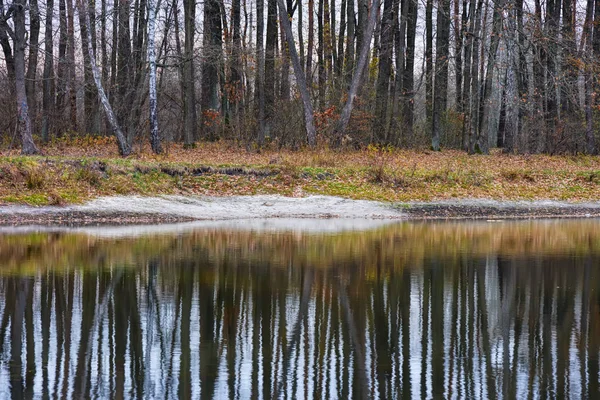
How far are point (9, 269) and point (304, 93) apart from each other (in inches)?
890

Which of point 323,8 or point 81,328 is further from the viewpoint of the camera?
point 323,8

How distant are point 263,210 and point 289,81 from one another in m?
17.4

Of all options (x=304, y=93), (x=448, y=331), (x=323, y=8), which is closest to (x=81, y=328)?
(x=448, y=331)

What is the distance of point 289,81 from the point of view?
40500 mm

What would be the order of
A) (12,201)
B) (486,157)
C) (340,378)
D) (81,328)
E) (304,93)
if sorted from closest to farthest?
1. (340,378)
2. (81,328)
3. (12,201)
4. (304,93)
5. (486,157)

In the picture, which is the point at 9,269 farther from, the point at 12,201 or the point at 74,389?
A: the point at 12,201

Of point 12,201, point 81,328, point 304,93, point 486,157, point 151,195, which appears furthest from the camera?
point 486,157

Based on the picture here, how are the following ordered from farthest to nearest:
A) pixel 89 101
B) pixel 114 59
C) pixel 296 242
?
pixel 89 101, pixel 114 59, pixel 296 242

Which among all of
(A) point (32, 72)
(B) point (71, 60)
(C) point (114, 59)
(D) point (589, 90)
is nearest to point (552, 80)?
(D) point (589, 90)

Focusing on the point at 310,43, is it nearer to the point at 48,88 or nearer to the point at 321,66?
the point at 321,66

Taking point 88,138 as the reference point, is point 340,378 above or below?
below

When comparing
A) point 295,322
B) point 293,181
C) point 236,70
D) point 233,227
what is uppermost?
point 236,70

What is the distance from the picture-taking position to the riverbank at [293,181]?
22.6 metres

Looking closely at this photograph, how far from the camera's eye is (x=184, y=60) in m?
34.1
